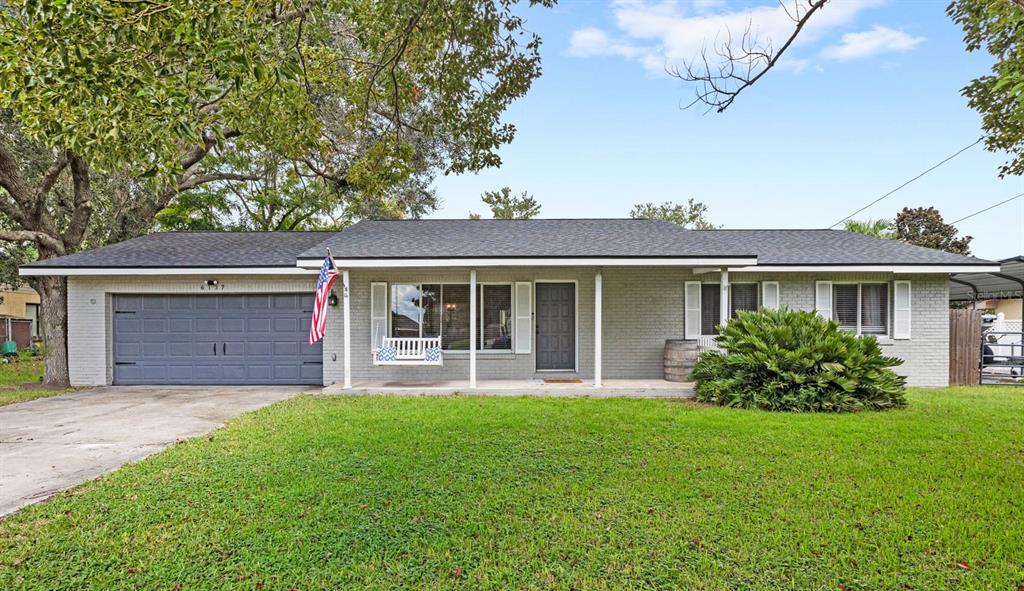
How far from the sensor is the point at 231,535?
366 cm

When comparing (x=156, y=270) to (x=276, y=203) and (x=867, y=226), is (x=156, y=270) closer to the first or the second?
(x=276, y=203)

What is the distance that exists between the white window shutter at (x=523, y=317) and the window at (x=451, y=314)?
0.18 meters

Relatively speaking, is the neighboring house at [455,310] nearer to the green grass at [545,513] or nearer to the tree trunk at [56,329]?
the tree trunk at [56,329]

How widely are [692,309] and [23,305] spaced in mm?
35409

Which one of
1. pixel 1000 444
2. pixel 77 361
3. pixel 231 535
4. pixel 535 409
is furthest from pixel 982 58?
pixel 77 361

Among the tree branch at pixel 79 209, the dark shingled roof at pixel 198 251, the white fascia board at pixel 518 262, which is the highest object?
the tree branch at pixel 79 209

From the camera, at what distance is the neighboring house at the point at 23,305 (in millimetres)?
26891

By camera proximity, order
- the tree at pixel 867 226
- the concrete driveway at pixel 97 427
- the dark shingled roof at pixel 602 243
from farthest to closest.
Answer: the tree at pixel 867 226 → the dark shingled roof at pixel 602 243 → the concrete driveway at pixel 97 427

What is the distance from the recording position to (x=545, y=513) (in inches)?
159

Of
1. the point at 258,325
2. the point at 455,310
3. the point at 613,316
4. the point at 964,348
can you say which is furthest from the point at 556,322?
the point at 964,348

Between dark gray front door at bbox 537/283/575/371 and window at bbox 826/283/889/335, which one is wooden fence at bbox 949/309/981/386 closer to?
window at bbox 826/283/889/335

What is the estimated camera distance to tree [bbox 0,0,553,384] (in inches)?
160

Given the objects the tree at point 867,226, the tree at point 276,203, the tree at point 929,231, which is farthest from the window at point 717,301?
the tree at point 929,231

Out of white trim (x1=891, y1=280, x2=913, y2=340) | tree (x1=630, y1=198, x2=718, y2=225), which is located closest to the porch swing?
white trim (x1=891, y1=280, x2=913, y2=340)
